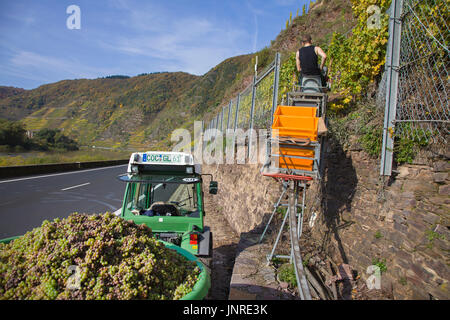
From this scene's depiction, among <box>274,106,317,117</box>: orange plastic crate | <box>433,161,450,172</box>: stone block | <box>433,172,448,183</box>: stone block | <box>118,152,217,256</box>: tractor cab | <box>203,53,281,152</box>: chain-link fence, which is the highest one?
<box>203,53,281,152</box>: chain-link fence

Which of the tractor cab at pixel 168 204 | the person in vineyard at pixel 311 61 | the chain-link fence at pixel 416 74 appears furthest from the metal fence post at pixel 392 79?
the tractor cab at pixel 168 204

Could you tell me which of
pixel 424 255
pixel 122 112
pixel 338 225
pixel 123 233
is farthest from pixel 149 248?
pixel 122 112

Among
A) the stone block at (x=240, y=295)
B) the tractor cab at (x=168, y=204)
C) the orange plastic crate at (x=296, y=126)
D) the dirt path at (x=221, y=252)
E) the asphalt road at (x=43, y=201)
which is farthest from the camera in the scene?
the asphalt road at (x=43, y=201)

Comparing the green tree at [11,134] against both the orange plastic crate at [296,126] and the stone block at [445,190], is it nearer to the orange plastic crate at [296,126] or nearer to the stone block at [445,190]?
the orange plastic crate at [296,126]

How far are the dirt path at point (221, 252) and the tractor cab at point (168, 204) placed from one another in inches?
53.2

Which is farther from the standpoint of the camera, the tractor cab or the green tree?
the green tree

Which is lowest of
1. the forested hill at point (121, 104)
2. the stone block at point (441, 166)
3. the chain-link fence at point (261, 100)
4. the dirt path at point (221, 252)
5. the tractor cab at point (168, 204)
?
the dirt path at point (221, 252)

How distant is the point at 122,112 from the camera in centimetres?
11088

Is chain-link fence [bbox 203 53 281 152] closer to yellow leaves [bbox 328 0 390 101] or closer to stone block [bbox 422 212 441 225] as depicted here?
yellow leaves [bbox 328 0 390 101]

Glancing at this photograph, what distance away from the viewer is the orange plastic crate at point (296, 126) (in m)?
4.12

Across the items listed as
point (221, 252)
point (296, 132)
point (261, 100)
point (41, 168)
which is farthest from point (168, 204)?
point (41, 168)

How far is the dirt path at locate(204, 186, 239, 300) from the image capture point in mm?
5254

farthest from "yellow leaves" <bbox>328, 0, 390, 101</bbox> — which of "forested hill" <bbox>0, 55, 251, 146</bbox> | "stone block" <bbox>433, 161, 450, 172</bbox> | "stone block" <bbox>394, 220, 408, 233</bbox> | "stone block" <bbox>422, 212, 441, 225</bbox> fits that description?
"forested hill" <bbox>0, 55, 251, 146</bbox>
